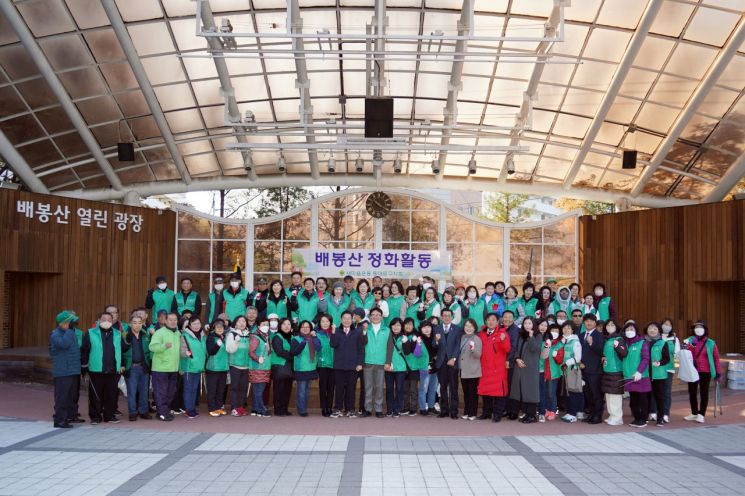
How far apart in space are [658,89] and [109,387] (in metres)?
12.1

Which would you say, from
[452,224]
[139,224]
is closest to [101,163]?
[139,224]

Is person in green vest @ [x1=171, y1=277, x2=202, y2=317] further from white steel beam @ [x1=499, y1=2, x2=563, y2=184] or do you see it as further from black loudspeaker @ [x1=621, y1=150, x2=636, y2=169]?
black loudspeaker @ [x1=621, y1=150, x2=636, y2=169]

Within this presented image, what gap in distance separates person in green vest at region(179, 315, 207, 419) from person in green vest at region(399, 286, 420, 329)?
2.92m

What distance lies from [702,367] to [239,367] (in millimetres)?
6077

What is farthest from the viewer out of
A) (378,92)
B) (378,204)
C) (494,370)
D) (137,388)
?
(378,204)

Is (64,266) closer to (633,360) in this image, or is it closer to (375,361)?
(375,361)

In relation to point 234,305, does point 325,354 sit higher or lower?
lower

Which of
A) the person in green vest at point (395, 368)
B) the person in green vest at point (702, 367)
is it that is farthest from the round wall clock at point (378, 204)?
the person in green vest at point (702, 367)

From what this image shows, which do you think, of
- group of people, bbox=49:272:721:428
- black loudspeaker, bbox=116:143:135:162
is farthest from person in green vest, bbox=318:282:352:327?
black loudspeaker, bbox=116:143:135:162

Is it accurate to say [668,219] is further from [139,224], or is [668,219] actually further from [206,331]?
[139,224]

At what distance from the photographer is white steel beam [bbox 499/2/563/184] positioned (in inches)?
523

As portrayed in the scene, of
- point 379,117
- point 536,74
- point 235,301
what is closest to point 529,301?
point 379,117

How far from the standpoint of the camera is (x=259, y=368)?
376 inches

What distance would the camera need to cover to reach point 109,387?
29.3ft
